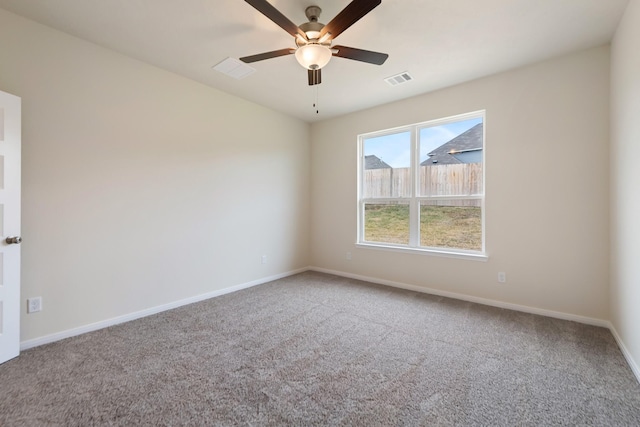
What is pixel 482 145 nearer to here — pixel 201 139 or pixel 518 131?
pixel 518 131

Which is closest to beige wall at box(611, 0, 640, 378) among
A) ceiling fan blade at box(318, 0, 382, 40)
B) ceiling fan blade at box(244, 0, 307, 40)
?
ceiling fan blade at box(318, 0, 382, 40)

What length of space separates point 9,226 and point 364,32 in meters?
3.21

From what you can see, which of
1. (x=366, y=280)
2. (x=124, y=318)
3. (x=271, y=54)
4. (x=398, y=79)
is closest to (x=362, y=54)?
(x=271, y=54)

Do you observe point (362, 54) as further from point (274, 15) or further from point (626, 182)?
point (626, 182)

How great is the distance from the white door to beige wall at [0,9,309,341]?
0.17 metres

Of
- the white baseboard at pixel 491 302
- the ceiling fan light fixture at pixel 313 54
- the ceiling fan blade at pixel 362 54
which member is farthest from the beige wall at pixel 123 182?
the ceiling fan blade at pixel 362 54

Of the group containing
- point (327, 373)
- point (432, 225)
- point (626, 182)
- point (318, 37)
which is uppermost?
point (318, 37)

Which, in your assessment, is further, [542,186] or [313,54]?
[542,186]

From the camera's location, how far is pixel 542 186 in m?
2.92

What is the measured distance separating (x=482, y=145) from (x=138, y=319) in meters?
4.36

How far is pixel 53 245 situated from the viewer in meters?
2.38

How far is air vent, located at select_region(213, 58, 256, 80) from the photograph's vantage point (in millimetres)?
2902

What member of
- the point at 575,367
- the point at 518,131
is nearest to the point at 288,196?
the point at 518,131

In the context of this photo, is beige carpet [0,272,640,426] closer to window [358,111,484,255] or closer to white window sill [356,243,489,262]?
white window sill [356,243,489,262]
